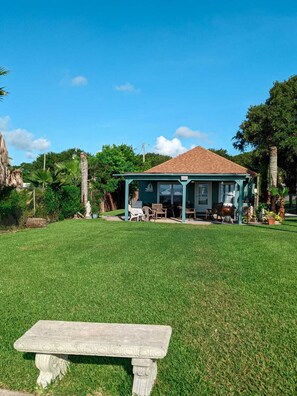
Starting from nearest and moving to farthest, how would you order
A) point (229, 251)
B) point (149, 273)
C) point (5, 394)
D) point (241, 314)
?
1. point (5, 394)
2. point (241, 314)
3. point (149, 273)
4. point (229, 251)

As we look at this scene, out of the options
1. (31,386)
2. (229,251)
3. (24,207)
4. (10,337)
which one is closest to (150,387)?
(31,386)

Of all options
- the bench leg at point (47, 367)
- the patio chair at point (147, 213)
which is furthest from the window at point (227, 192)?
the bench leg at point (47, 367)

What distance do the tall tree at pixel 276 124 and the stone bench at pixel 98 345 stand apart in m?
23.7

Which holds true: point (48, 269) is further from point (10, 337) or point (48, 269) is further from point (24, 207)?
point (24, 207)

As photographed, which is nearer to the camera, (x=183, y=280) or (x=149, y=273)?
(x=183, y=280)

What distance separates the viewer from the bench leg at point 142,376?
2967 mm

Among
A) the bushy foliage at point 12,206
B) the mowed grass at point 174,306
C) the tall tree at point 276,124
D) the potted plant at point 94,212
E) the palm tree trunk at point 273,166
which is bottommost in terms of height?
the mowed grass at point 174,306

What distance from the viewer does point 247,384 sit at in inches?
126

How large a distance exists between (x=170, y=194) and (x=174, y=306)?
17534 millimetres

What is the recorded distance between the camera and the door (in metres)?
22.4

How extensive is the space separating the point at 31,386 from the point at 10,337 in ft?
3.44

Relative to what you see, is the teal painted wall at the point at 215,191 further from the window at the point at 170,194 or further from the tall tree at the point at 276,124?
the tall tree at the point at 276,124

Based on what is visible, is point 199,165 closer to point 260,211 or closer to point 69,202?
point 260,211

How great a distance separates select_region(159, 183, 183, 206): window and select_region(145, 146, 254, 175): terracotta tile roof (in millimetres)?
1353
